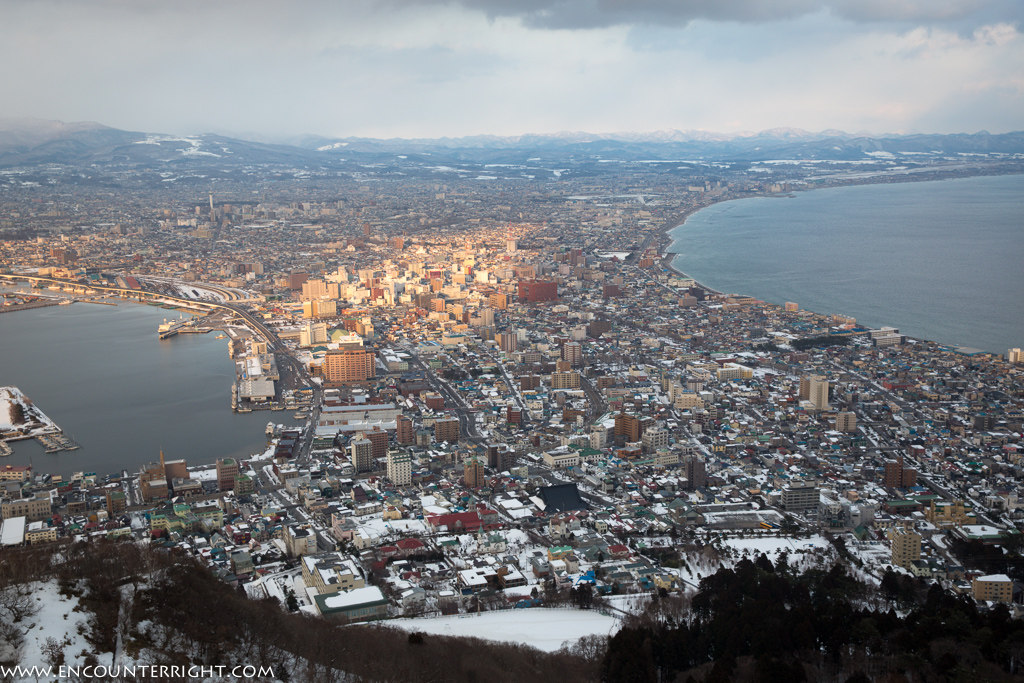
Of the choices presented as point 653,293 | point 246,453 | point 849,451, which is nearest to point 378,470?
point 246,453

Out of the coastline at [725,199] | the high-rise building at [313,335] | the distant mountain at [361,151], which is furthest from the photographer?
the distant mountain at [361,151]

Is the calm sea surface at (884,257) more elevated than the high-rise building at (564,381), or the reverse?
the calm sea surface at (884,257)

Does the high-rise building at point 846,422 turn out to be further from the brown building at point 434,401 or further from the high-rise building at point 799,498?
the brown building at point 434,401

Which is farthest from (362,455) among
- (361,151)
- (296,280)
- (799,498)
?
(361,151)

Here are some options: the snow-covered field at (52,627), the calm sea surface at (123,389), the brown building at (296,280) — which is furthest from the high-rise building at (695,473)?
the brown building at (296,280)

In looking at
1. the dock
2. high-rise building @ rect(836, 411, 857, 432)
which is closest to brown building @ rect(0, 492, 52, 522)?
the dock

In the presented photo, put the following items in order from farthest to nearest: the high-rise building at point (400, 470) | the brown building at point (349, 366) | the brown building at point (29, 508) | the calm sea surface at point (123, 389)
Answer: the brown building at point (349, 366), the calm sea surface at point (123, 389), the high-rise building at point (400, 470), the brown building at point (29, 508)

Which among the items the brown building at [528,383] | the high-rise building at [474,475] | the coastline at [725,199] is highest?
the coastline at [725,199]

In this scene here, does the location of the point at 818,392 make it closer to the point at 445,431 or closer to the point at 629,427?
the point at 629,427
